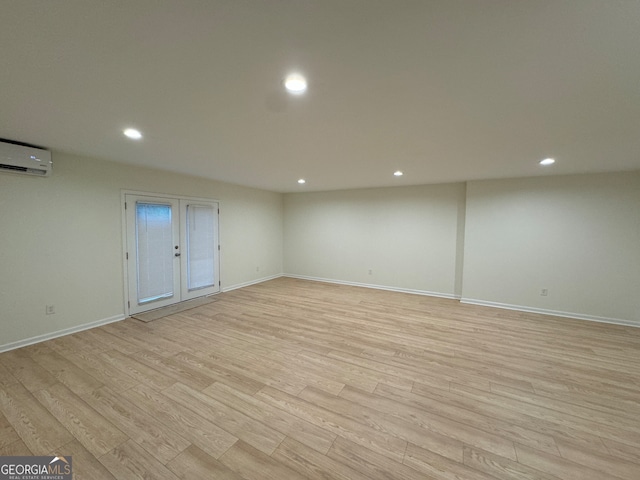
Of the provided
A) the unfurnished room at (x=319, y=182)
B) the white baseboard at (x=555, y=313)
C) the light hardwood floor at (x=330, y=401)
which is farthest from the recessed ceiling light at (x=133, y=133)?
the white baseboard at (x=555, y=313)

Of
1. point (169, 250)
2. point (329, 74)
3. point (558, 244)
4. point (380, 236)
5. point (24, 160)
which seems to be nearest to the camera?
point (329, 74)

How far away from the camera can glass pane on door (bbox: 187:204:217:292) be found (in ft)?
15.7

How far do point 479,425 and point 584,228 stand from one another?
165 inches

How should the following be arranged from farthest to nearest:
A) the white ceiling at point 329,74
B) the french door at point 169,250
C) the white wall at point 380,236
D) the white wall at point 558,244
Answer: the white wall at point 380,236 < the french door at point 169,250 < the white wall at point 558,244 < the white ceiling at point 329,74

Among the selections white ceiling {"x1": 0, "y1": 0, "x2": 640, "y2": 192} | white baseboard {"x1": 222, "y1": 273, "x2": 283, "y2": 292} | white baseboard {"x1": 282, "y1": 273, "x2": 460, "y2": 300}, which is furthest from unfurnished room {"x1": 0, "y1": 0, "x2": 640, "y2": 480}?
white baseboard {"x1": 222, "y1": 273, "x2": 283, "y2": 292}

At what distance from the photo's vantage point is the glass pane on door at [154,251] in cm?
406

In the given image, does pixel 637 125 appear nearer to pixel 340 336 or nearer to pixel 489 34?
pixel 489 34

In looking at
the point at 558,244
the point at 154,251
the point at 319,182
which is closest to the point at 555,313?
the point at 558,244

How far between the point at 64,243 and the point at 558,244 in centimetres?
771

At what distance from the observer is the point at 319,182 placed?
5.22 m

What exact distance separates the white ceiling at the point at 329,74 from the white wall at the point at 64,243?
25.6 inches

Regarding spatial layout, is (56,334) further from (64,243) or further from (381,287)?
(381,287)

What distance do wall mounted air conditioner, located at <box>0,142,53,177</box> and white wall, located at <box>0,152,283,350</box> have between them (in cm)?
14

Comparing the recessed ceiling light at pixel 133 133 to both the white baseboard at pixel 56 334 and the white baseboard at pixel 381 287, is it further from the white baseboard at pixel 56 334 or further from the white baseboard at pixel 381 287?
the white baseboard at pixel 381 287
